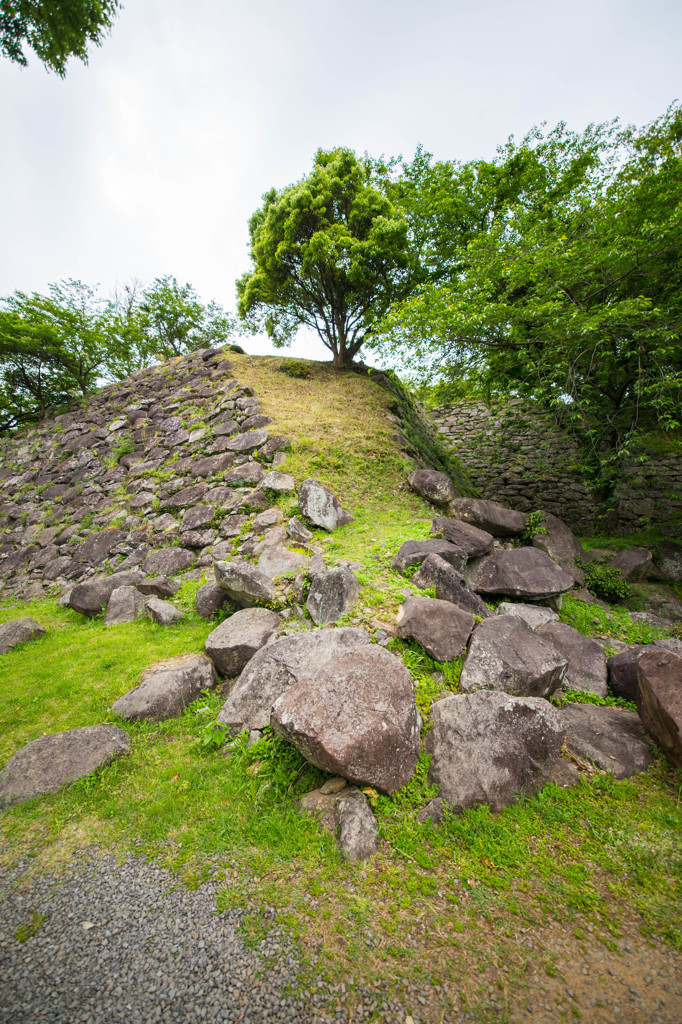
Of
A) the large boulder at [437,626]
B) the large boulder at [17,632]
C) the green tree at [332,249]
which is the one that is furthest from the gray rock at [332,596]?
the green tree at [332,249]

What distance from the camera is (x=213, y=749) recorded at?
3.84 m

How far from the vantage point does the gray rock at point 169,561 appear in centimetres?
801

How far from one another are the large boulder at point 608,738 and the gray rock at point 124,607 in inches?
269

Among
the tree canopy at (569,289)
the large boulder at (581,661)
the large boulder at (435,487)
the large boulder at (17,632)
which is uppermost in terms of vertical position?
the tree canopy at (569,289)

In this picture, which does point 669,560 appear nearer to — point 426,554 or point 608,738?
point 426,554

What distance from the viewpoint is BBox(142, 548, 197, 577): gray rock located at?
26.3 feet

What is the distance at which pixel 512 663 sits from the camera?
12.7 ft

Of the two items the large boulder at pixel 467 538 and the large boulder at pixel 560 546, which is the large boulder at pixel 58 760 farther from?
the large boulder at pixel 560 546

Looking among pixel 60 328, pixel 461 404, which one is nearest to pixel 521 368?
pixel 461 404

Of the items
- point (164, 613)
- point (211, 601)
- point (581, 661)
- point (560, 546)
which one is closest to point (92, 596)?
point (164, 613)

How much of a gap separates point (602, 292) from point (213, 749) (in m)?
11.6

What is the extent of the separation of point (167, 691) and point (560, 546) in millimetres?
7526

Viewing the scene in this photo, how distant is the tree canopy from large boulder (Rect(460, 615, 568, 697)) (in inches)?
218

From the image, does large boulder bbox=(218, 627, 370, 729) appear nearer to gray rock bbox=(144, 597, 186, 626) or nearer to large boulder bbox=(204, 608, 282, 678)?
large boulder bbox=(204, 608, 282, 678)
